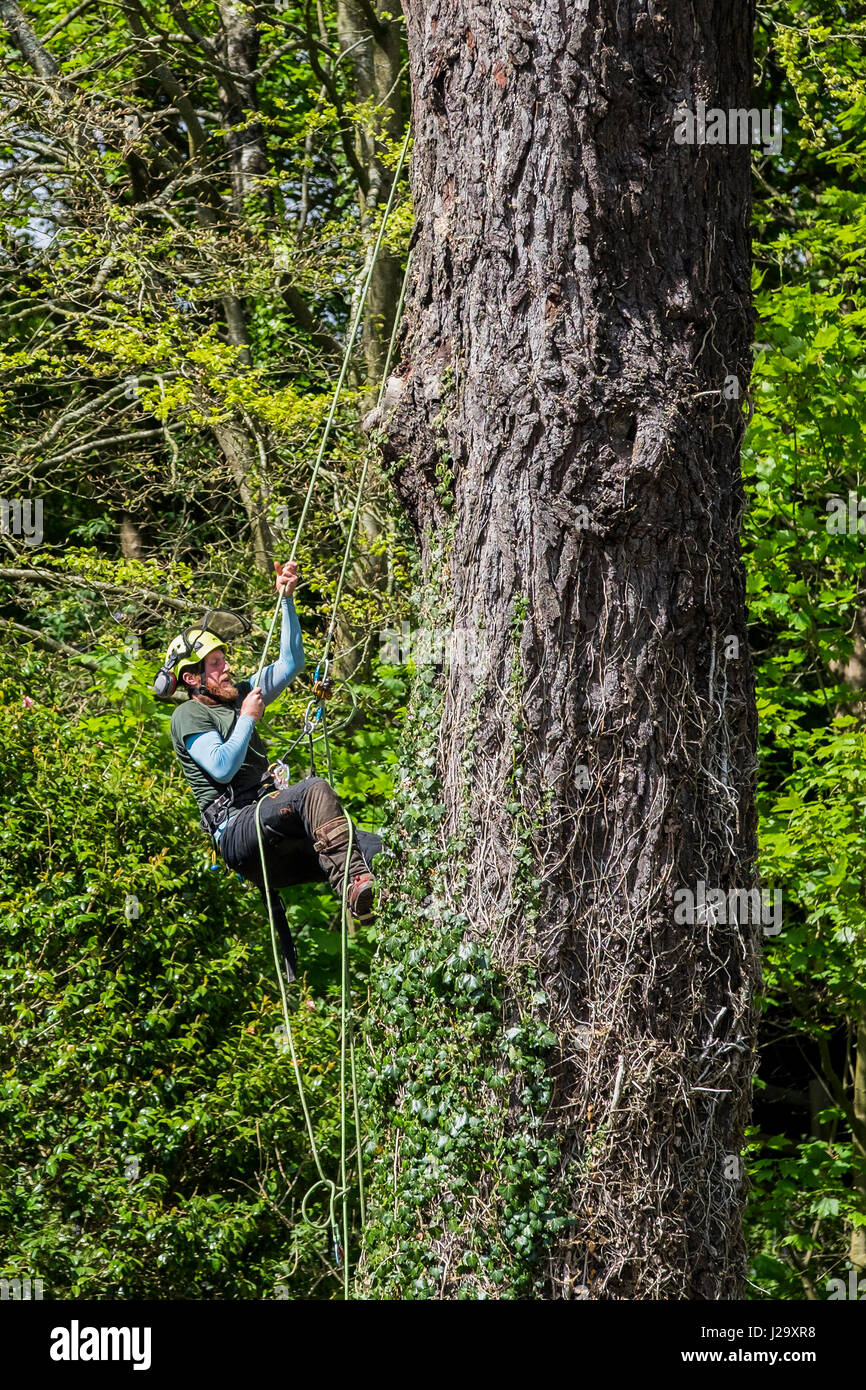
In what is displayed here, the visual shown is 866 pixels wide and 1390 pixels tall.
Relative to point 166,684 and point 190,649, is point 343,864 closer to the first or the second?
point 166,684

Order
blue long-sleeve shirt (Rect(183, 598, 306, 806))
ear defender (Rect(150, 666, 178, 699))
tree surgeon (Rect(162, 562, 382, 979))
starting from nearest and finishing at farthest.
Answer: tree surgeon (Rect(162, 562, 382, 979))
blue long-sleeve shirt (Rect(183, 598, 306, 806))
ear defender (Rect(150, 666, 178, 699))

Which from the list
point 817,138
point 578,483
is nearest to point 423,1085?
point 578,483

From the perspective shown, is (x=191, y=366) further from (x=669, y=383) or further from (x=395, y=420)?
(x=669, y=383)

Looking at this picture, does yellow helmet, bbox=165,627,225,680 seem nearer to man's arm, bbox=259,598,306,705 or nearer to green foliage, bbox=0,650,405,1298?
man's arm, bbox=259,598,306,705

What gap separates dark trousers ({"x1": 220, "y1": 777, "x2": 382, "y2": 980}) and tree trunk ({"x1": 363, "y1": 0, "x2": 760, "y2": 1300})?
1496 mm

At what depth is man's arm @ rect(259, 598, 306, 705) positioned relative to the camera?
19.0ft

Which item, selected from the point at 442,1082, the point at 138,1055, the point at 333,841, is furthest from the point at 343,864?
the point at 138,1055

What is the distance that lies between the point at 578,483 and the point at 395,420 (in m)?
0.71

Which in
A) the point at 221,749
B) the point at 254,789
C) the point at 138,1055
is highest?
the point at 221,749

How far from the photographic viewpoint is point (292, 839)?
5.96m

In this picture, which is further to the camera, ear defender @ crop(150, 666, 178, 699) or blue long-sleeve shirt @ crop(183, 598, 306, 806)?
ear defender @ crop(150, 666, 178, 699)

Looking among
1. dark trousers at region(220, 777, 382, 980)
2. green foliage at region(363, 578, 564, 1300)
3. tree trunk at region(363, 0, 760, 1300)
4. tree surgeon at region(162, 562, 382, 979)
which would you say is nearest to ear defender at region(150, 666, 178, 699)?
tree surgeon at region(162, 562, 382, 979)

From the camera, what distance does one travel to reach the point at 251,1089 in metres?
6.83

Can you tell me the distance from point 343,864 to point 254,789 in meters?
0.76
